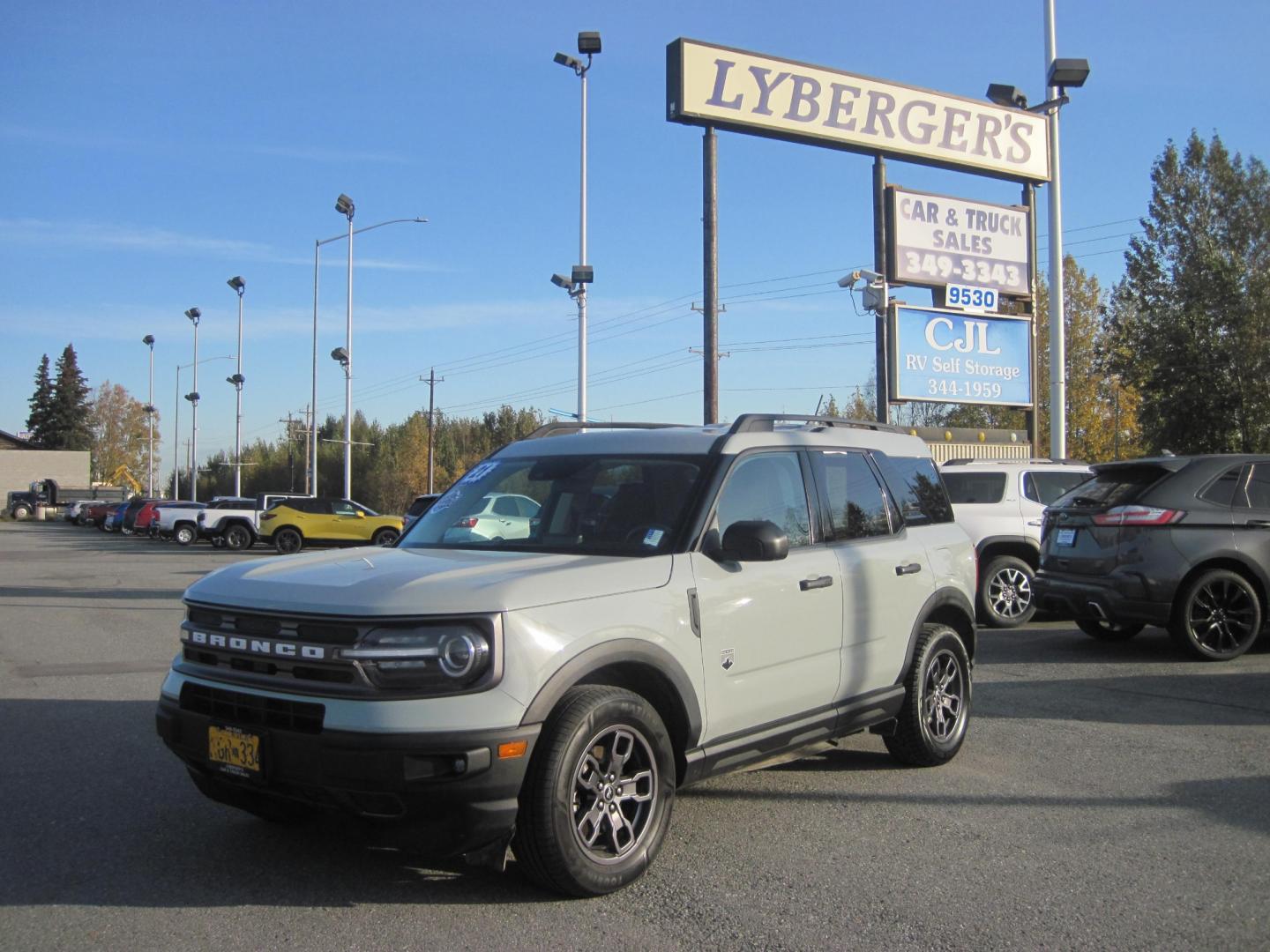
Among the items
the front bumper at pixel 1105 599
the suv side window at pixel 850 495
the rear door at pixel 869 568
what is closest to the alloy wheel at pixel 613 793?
the rear door at pixel 869 568

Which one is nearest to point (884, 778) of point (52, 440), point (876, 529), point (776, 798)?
point (776, 798)

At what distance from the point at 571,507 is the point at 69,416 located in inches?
5328

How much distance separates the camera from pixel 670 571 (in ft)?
15.4

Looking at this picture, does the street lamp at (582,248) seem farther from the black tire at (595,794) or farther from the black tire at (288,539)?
the black tire at (595,794)

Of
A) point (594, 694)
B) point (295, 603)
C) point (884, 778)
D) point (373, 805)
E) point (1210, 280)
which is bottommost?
point (884, 778)

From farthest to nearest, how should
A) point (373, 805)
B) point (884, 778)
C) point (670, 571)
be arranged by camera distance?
point (884, 778), point (670, 571), point (373, 805)

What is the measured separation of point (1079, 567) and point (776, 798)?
222 inches

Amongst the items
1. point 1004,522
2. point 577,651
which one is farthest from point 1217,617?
point 577,651

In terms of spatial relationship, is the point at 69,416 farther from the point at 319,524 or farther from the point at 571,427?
the point at 571,427

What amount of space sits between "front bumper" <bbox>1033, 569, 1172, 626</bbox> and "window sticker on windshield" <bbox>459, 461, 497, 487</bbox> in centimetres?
635

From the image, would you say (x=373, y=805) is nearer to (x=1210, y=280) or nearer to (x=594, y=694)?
(x=594, y=694)

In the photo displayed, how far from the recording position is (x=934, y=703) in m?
6.39

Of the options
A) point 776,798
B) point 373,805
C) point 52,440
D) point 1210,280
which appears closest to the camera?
point 373,805

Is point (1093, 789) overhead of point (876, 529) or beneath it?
beneath
